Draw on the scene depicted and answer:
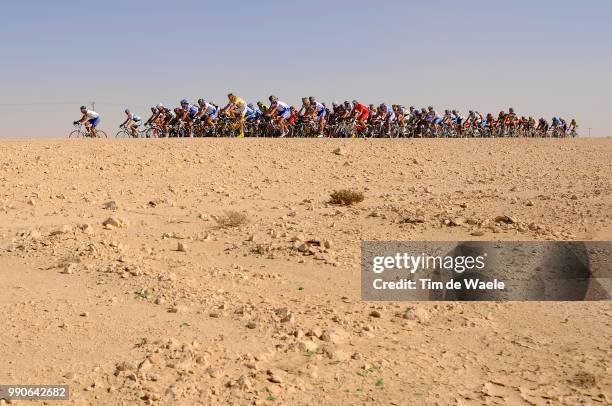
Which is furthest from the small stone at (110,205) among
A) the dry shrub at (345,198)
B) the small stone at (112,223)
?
the dry shrub at (345,198)

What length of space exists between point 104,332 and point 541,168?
17.2 metres

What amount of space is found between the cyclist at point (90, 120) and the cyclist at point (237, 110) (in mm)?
4592

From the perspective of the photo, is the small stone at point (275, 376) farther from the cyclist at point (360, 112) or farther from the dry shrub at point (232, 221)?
the cyclist at point (360, 112)

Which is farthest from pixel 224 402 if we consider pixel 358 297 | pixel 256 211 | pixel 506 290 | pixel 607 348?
pixel 256 211

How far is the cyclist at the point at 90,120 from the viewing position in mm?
21153

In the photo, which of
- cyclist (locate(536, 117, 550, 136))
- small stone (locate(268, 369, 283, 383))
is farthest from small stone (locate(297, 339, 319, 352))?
cyclist (locate(536, 117, 550, 136))

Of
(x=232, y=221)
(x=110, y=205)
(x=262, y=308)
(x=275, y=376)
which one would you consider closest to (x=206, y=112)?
(x=110, y=205)

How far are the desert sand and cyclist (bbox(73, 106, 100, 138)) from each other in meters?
5.74

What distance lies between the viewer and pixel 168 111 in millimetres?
22703

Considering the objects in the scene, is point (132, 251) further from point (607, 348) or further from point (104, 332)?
point (607, 348)

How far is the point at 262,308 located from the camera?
6.93m

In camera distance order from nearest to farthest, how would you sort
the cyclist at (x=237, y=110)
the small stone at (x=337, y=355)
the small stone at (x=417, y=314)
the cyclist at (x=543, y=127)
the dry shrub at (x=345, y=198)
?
the small stone at (x=337, y=355) < the small stone at (x=417, y=314) < the dry shrub at (x=345, y=198) < the cyclist at (x=237, y=110) < the cyclist at (x=543, y=127)

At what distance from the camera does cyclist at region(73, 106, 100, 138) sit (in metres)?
21.2

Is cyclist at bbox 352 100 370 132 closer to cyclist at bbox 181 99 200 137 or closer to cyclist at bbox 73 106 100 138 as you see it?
cyclist at bbox 181 99 200 137
